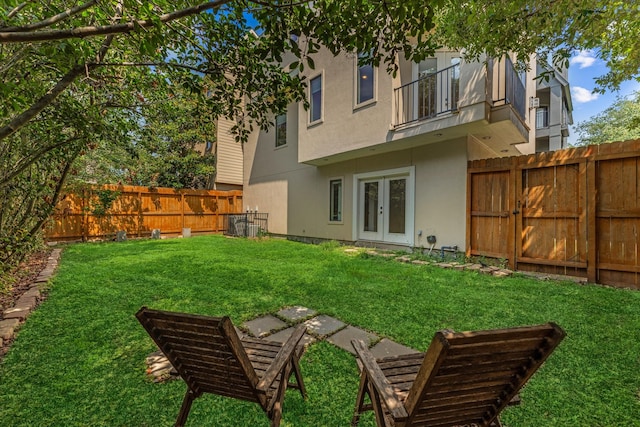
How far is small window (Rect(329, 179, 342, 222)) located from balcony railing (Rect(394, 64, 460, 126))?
3337 millimetres

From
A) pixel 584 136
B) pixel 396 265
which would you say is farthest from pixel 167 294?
pixel 584 136

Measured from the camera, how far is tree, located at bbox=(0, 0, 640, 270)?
2.01 metres

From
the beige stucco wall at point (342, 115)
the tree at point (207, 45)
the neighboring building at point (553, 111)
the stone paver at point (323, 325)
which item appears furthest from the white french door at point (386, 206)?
the neighboring building at point (553, 111)

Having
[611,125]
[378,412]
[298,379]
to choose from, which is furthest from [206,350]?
[611,125]

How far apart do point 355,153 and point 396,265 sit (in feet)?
12.2

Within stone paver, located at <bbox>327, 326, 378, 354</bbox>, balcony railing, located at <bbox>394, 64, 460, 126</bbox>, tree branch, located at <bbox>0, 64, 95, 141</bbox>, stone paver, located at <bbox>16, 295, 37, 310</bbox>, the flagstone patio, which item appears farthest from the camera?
balcony railing, located at <bbox>394, 64, 460, 126</bbox>

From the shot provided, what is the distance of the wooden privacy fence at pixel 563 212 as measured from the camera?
4.70m

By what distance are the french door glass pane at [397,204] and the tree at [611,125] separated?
2242cm

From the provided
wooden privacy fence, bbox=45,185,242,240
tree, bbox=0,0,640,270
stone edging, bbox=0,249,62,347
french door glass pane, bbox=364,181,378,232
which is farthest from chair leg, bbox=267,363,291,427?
wooden privacy fence, bbox=45,185,242,240

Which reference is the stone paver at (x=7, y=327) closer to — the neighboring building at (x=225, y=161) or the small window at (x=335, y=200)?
the small window at (x=335, y=200)

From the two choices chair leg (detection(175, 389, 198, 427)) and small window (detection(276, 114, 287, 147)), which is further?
small window (detection(276, 114, 287, 147))

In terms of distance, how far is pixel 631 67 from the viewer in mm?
4566

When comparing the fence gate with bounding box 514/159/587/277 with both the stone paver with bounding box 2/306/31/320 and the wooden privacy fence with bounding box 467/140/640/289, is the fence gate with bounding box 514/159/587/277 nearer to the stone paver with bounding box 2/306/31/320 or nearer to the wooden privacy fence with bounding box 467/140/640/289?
the wooden privacy fence with bounding box 467/140/640/289

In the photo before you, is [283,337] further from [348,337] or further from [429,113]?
[429,113]
